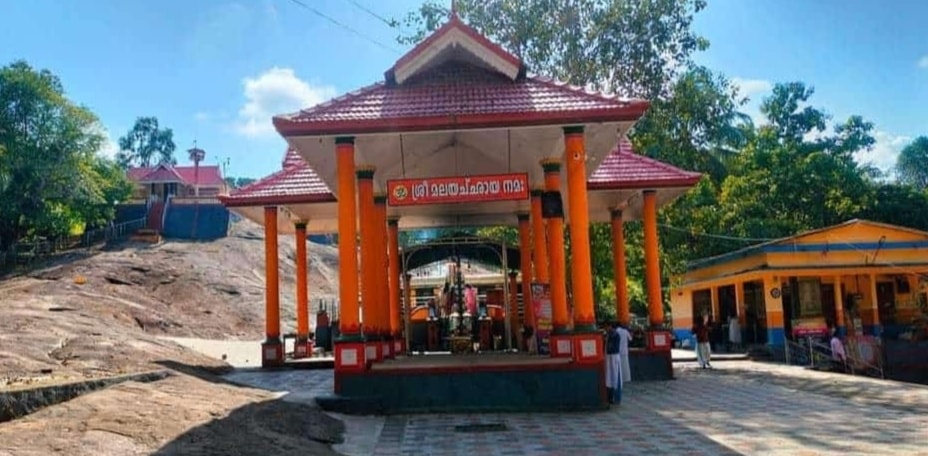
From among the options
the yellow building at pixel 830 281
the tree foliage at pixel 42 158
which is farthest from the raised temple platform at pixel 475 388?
the tree foliage at pixel 42 158

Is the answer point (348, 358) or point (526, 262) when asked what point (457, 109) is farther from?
point (526, 262)

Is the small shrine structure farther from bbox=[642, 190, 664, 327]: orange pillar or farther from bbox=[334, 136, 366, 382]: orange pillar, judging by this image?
bbox=[642, 190, 664, 327]: orange pillar

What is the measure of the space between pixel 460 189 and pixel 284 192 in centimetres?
716

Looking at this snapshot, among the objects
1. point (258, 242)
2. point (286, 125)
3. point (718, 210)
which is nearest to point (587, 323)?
point (286, 125)

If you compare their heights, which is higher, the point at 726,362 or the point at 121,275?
the point at 121,275

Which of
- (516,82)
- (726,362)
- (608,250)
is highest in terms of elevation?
(516,82)

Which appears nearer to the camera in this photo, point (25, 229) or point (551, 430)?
point (551, 430)

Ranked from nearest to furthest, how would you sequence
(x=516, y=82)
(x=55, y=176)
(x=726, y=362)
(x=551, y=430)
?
(x=551, y=430) → (x=516, y=82) → (x=726, y=362) → (x=55, y=176)

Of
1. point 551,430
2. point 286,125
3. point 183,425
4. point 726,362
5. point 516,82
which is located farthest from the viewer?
point 726,362

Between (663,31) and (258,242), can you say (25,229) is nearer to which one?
(258,242)

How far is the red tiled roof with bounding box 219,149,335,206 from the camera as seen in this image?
17.1 meters

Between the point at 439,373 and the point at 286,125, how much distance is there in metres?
4.24

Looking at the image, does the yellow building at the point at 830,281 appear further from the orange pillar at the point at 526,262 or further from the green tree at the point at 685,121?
the orange pillar at the point at 526,262

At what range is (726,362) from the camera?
21547 millimetres
